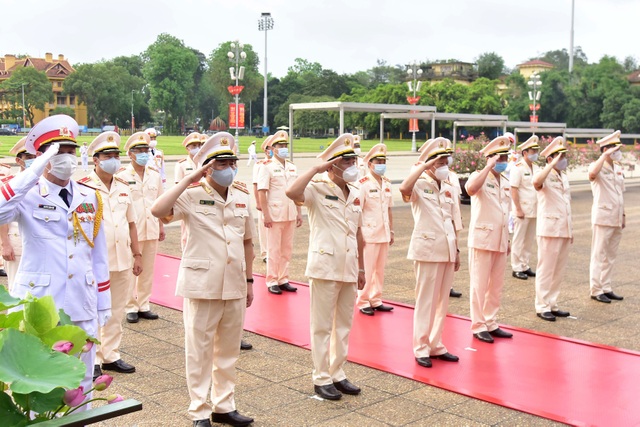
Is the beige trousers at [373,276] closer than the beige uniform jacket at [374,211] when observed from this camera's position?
Yes

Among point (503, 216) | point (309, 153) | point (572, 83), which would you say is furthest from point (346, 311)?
point (572, 83)

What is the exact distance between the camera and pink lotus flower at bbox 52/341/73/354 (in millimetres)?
1455

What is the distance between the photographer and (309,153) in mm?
45875

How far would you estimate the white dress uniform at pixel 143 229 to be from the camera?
684 centimetres

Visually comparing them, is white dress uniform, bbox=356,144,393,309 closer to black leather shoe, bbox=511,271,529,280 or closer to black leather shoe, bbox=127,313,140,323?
black leather shoe, bbox=127,313,140,323

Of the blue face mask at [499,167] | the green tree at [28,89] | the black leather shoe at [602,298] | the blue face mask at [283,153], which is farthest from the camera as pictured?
the green tree at [28,89]

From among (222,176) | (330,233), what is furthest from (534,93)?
(222,176)

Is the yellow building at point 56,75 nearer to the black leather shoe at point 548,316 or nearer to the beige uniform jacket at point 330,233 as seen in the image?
the black leather shoe at point 548,316

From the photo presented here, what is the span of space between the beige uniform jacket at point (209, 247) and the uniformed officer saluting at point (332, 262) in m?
0.66

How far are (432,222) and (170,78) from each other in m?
77.3

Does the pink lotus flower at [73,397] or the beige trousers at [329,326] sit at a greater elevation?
the pink lotus flower at [73,397]

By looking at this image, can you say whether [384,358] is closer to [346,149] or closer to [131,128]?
[346,149]

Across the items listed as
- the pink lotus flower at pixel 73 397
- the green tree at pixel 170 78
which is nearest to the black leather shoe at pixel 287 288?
the pink lotus flower at pixel 73 397

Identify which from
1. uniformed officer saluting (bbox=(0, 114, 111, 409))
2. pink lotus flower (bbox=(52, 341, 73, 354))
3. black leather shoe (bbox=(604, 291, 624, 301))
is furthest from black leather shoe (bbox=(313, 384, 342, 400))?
black leather shoe (bbox=(604, 291, 624, 301))
